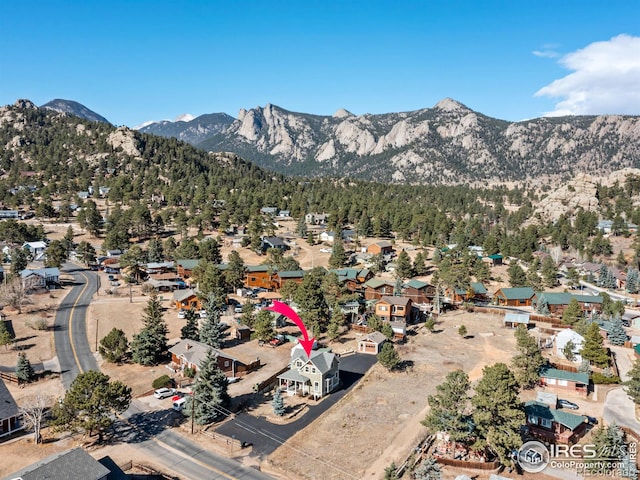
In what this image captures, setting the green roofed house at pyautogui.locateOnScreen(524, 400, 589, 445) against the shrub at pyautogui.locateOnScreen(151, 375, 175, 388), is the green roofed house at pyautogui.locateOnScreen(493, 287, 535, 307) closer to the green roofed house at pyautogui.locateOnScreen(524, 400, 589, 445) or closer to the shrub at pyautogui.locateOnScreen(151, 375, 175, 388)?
the green roofed house at pyautogui.locateOnScreen(524, 400, 589, 445)

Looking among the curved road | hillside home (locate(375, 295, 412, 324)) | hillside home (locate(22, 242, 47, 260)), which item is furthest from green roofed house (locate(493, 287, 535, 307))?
hillside home (locate(22, 242, 47, 260))

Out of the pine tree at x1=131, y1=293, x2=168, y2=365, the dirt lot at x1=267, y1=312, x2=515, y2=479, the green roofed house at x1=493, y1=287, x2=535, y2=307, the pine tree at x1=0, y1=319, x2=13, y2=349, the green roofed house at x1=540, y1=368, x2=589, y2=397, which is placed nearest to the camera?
the dirt lot at x1=267, y1=312, x2=515, y2=479

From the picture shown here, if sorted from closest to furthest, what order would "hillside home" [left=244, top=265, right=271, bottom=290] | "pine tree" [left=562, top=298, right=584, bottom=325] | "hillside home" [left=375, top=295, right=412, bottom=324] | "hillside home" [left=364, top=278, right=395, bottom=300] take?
"pine tree" [left=562, top=298, right=584, bottom=325], "hillside home" [left=375, top=295, right=412, bottom=324], "hillside home" [left=364, top=278, right=395, bottom=300], "hillside home" [left=244, top=265, right=271, bottom=290]

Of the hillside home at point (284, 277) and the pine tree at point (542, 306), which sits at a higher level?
the hillside home at point (284, 277)

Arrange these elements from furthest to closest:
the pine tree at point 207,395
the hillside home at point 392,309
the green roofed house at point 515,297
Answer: the green roofed house at point 515,297 → the hillside home at point 392,309 → the pine tree at point 207,395

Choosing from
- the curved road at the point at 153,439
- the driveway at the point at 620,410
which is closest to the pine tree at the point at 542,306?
the driveway at the point at 620,410

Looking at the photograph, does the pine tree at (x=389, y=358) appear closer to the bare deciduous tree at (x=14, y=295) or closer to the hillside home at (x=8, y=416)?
the hillside home at (x=8, y=416)

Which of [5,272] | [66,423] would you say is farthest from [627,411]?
[5,272]
